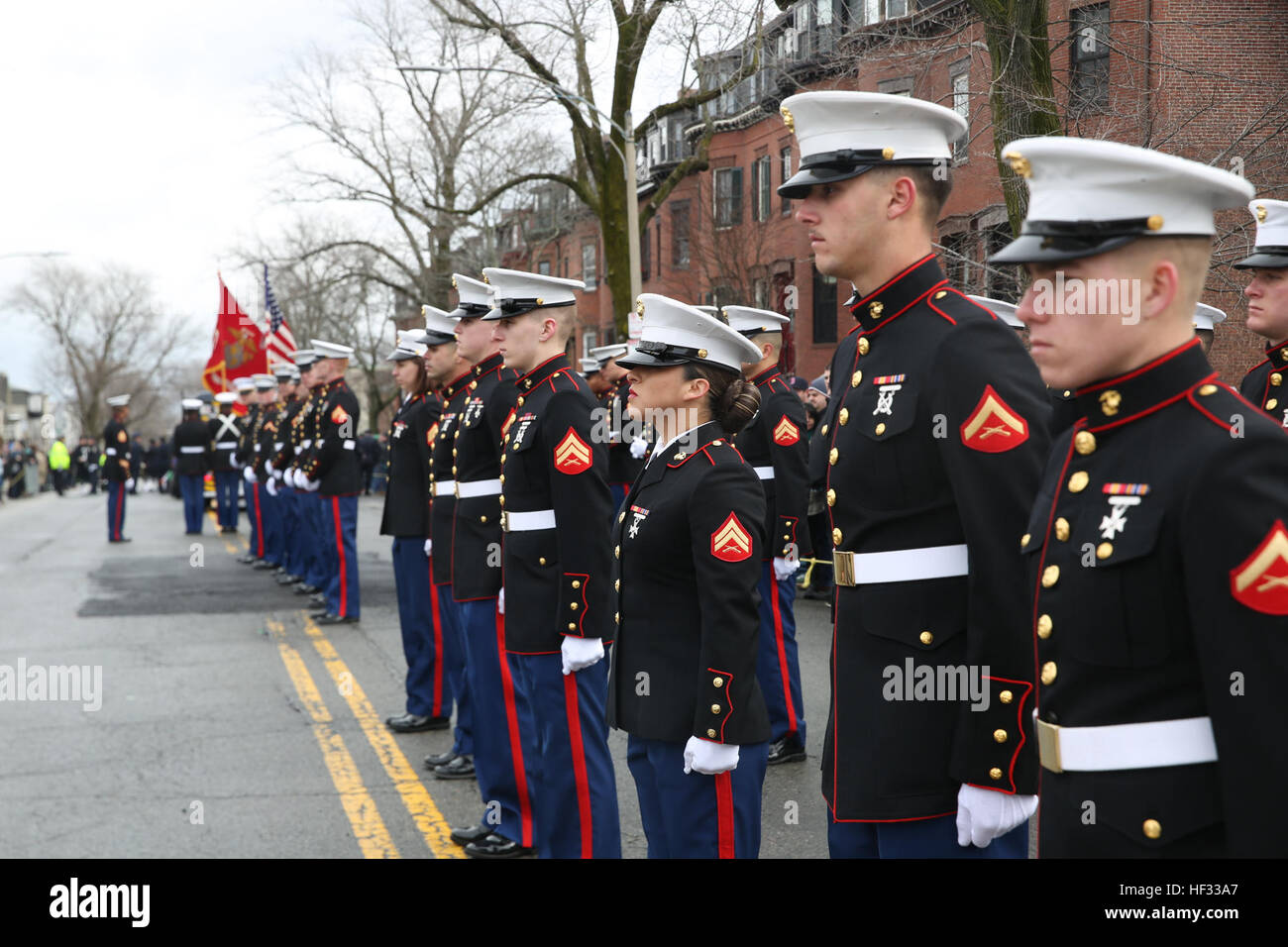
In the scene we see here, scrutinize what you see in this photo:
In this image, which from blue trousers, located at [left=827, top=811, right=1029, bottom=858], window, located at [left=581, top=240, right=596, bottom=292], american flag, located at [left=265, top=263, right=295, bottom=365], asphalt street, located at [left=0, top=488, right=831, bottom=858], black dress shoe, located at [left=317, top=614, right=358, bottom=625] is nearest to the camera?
blue trousers, located at [left=827, top=811, right=1029, bottom=858]

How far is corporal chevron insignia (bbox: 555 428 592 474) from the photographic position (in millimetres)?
4910

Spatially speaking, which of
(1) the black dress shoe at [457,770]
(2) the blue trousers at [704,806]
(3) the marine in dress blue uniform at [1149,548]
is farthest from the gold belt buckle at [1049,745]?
(1) the black dress shoe at [457,770]

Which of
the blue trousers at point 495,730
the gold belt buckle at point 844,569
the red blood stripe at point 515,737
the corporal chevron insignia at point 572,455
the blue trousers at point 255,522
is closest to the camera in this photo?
the gold belt buckle at point 844,569

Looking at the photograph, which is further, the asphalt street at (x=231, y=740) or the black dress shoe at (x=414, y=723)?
the black dress shoe at (x=414, y=723)

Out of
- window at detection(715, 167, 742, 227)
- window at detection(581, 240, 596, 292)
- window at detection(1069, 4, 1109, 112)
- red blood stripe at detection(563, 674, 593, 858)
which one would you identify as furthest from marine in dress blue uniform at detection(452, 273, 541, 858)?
window at detection(581, 240, 596, 292)

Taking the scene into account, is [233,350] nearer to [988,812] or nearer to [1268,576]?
[988,812]

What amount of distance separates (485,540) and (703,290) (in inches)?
1167

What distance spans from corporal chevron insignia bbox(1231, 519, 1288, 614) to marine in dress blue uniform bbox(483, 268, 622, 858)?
307cm

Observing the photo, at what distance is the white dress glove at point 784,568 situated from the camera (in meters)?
7.12

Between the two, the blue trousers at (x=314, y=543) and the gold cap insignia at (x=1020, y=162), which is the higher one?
the gold cap insignia at (x=1020, y=162)

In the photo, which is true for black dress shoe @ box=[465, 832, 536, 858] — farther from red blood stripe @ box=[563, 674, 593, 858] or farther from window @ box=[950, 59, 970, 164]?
window @ box=[950, 59, 970, 164]

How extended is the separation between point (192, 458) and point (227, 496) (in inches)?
36.2

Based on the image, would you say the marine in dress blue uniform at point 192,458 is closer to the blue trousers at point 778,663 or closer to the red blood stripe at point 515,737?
the blue trousers at point 778,663

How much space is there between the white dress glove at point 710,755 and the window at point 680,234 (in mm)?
32946
